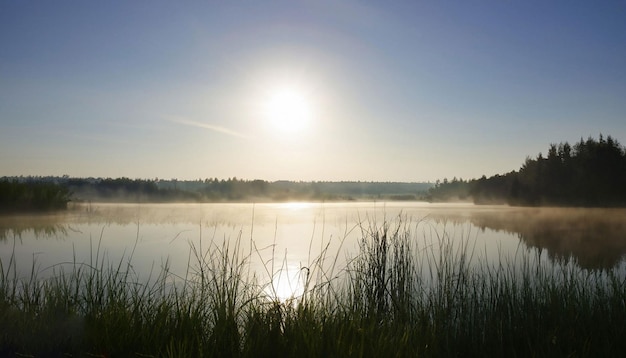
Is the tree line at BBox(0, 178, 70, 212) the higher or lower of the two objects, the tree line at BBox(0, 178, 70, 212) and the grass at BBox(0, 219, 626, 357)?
the higher

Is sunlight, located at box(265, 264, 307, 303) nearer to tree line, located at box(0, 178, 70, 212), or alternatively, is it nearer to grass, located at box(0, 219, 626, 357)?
grass, located at box(0, 219, 626, 357)

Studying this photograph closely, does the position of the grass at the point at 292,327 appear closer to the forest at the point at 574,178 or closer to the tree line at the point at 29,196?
the tree line at the point at 29,196

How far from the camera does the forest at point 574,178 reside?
29891 millimetres

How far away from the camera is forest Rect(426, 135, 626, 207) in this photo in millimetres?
29891

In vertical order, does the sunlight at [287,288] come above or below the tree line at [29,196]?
below

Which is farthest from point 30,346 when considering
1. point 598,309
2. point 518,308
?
point 598,309

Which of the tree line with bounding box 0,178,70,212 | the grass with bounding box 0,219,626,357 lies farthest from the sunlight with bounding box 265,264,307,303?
the tree line with bounding box 0,178,70,212

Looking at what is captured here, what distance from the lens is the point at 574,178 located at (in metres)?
32.2

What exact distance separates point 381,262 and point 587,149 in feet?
Answer: 103

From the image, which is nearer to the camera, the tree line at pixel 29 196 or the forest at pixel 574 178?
the tree line at pixel 29 196

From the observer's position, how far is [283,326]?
366 centimetres

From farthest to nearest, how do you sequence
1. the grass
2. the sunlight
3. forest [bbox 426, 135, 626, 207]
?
forest [bbox 426, 135, 626, 207], the sunlight, the grass

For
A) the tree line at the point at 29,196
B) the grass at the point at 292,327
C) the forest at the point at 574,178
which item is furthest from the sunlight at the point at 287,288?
the forest at the point at 574,178

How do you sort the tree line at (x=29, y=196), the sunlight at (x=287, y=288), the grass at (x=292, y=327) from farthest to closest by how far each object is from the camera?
the tree line at (x=29, y=196), the sunlight at (x=287, y=288), the grass at (x=292, y=327)
